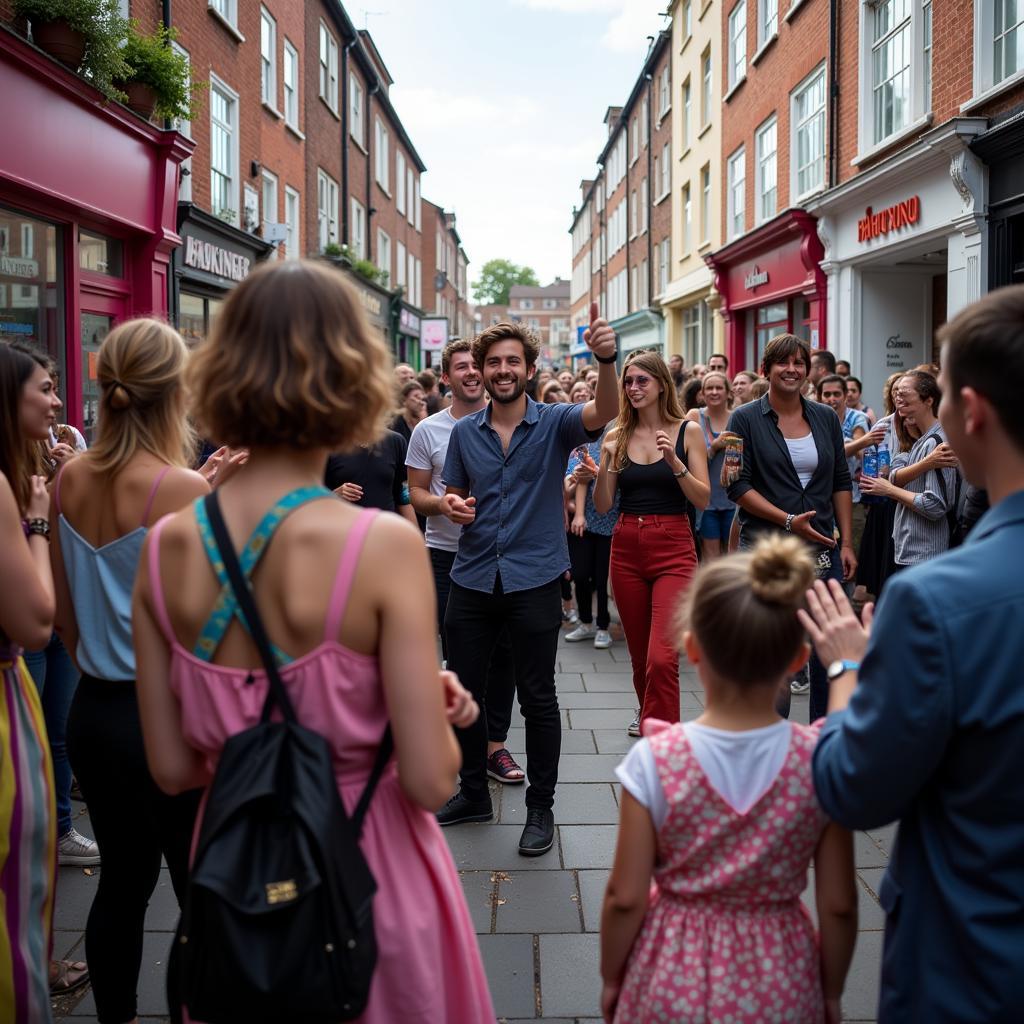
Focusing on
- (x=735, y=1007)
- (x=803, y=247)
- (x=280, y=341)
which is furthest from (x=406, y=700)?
(x=803, y=247)

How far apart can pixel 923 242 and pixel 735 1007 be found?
40.2ft

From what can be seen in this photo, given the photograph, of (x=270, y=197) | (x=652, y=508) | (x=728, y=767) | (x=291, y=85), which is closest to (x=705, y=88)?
(x=291, y=85)

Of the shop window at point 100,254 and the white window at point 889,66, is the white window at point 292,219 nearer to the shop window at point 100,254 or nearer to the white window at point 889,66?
the shop window at point 100,254

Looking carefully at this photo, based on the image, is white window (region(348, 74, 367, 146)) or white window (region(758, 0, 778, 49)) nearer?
white window (region(758, 0, 778, 49))

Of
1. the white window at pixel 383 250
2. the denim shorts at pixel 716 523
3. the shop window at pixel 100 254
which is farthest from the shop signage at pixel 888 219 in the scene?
the white window at pixel 383 250

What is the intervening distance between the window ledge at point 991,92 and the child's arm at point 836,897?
1004cm

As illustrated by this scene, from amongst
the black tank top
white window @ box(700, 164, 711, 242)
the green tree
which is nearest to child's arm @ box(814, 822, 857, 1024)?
the black tank top

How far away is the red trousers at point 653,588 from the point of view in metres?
5.11

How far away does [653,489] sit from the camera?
5.44 meters

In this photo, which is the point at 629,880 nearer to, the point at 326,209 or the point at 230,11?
the point at 230,11

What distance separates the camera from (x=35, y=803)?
7.95ft

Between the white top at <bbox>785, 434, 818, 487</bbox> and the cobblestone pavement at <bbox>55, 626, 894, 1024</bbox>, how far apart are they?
176 centimetres

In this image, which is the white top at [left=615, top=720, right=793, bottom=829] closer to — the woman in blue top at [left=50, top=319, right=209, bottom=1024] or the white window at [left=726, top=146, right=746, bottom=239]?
the woman in blue top at [left=50, top=319, right=209, bottom=1024]

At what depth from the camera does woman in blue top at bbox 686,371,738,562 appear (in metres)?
8.06
